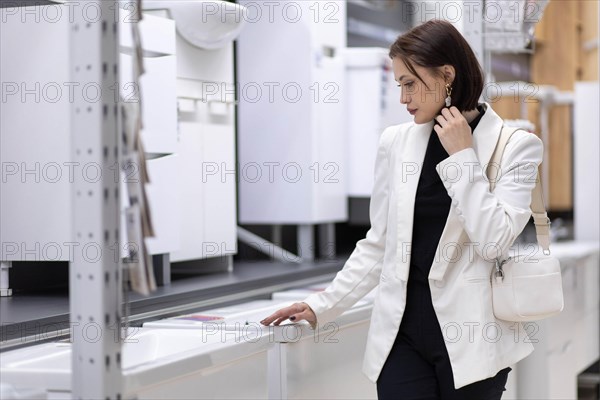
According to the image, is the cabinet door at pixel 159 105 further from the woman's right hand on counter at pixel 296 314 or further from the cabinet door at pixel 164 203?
the woman's right hand on counter at pixel 296 314

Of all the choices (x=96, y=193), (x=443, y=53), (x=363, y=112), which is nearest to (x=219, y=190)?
(x=363, y=112)

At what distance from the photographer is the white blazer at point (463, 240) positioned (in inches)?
73.8

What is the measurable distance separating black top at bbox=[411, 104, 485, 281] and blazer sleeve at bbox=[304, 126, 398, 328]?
11 cm

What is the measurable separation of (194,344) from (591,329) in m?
2.92

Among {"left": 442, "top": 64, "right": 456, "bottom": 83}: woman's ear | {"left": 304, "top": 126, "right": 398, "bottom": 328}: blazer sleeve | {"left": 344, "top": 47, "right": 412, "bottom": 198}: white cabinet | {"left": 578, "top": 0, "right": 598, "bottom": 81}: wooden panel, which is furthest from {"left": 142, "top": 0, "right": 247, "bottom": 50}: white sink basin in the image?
{"left": 578, "top": 0, "right": 598, "bottom": 81}: wooden panel

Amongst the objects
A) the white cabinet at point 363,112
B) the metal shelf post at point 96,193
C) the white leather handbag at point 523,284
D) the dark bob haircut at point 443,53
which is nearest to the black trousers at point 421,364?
the white leather handbag at point 523,284

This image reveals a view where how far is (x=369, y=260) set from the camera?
2.12 metres

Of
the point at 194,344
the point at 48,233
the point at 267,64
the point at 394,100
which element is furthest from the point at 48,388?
the point at 394,100

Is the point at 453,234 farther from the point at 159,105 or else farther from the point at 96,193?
the point at 159,105

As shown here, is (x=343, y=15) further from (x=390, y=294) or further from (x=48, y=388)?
(x=48, y=388)

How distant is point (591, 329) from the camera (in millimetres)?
4496

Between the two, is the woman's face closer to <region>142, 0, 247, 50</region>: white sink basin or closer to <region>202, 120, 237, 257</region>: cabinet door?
<region>142, 0, 247, 50</region>: white sink basin

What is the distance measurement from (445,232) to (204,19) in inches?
50.2

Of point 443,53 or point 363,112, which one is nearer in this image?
point 443,53
